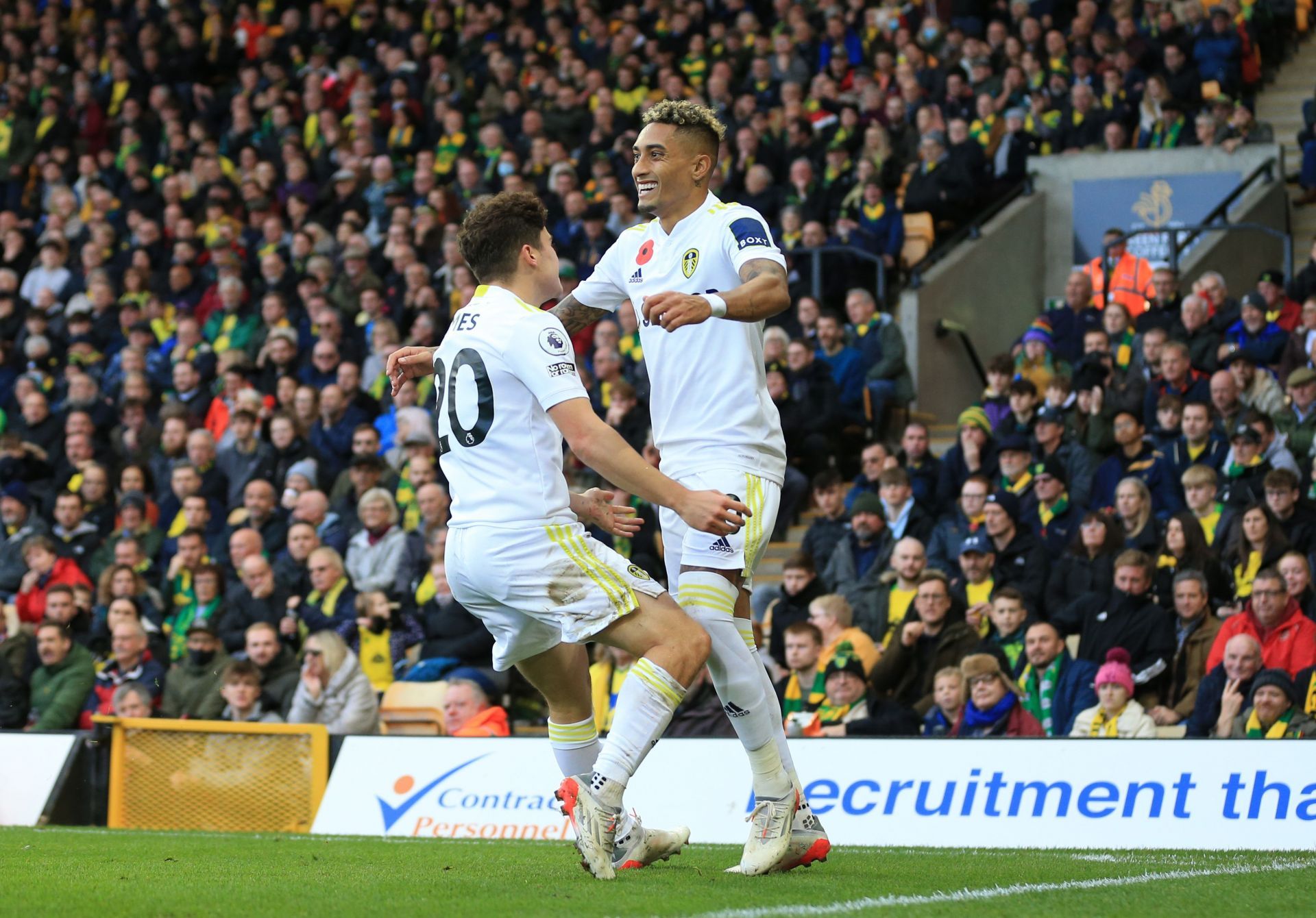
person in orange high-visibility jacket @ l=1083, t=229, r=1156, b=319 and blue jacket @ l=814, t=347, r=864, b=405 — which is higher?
person in orange high-visibility jacket @ l=1083, t=229, r=1156, b=319

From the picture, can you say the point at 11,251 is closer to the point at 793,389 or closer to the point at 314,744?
the point at 793,389

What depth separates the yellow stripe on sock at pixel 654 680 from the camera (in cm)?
543

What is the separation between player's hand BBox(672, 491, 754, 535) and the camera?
17.3 ft

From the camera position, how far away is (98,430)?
16609 millimetres

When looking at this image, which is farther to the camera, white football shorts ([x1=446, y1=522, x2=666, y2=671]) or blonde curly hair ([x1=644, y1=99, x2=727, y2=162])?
blonde curly hair ([x1=644, y1=99, x2=727, y2=162])

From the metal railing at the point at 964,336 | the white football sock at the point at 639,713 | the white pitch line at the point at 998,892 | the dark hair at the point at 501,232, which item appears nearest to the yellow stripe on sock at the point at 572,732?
the white football sock at the point at 639,713

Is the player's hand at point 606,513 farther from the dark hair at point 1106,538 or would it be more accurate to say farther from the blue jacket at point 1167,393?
the blue jacket at point 1167,393

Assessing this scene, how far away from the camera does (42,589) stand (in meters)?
13.7

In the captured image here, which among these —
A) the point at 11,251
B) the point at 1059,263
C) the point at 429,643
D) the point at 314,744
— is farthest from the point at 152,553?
the point at 1059,263

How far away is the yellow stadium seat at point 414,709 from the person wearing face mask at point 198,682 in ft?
3.66

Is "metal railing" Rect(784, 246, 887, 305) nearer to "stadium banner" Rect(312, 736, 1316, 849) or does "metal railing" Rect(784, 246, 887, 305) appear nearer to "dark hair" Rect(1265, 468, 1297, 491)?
"dark hair" Rect(1265, 468, 1297, 491)

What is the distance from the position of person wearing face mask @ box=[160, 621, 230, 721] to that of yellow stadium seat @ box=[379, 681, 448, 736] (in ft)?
3.66

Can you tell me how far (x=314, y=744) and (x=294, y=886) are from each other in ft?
15.3

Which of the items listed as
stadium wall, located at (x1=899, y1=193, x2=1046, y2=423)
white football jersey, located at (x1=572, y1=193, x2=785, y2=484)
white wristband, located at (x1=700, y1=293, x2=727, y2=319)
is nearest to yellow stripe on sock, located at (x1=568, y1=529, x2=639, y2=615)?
white football jersey, located at (x1=572, y1=193, x2=785, y2=484)
